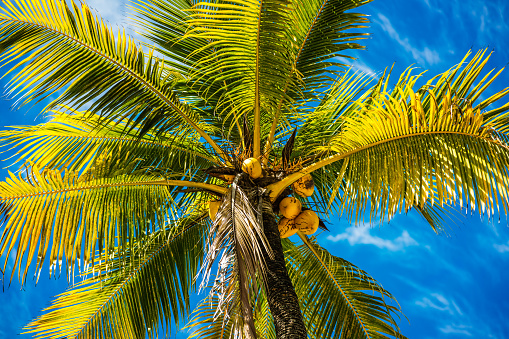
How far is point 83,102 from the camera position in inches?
159

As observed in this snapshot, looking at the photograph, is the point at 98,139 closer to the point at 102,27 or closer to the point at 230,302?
the point at 102,27

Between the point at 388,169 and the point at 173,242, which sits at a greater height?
the point at 388,169

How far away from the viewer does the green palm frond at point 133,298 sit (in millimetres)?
4473

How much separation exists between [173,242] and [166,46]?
2378 mm

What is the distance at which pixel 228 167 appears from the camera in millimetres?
4168

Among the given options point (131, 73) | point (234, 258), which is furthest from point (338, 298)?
point (131, 73)

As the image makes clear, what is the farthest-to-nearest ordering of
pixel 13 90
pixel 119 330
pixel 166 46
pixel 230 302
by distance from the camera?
pixel 166 46, pixel 119 330, pixel 13 90, pixel 230 302

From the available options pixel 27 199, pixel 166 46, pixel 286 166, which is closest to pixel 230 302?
pixel 286 166

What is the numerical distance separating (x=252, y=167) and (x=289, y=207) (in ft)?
1.88

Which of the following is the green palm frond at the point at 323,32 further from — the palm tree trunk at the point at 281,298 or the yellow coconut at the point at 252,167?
the palm tree trunk at the point at 281,298

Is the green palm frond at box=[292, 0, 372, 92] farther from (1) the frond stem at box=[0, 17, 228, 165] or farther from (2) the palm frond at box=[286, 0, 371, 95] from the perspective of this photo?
(1) the frond stem at box=[0, 17, 228, 165]

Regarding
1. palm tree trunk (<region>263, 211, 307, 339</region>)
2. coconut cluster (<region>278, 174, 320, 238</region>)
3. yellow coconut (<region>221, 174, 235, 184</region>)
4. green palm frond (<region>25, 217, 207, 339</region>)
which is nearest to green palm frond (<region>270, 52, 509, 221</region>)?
coconut cluster (<region>278, 174, 320, 238</region>)

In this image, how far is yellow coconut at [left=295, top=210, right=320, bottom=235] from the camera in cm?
416

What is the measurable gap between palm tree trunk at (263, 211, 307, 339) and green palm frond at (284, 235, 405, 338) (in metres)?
1.45
